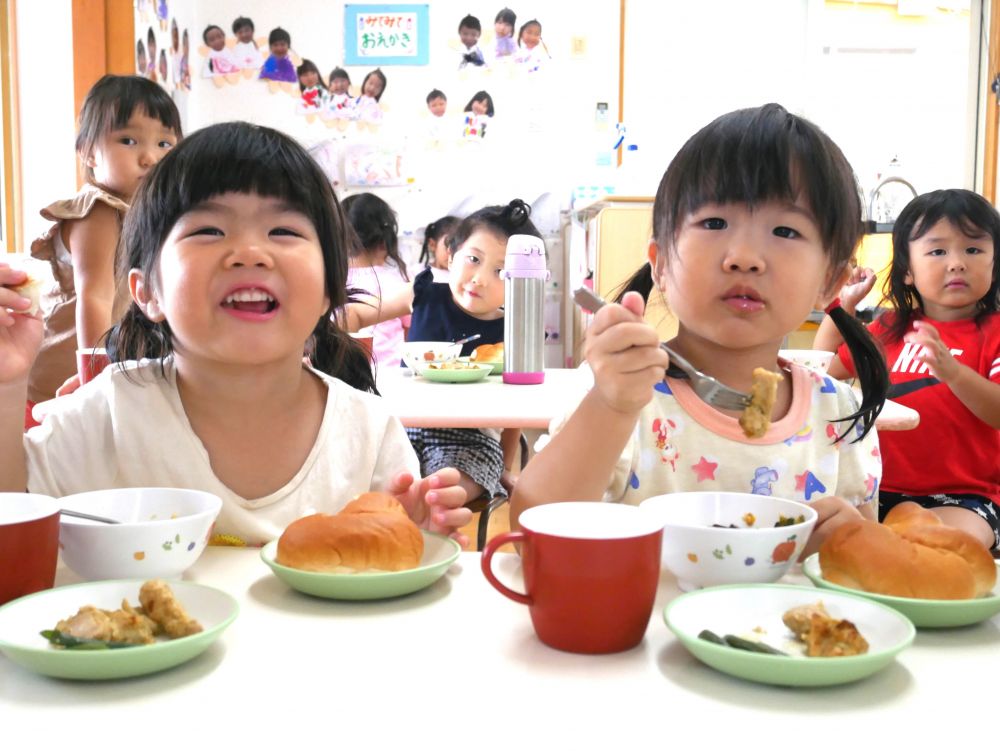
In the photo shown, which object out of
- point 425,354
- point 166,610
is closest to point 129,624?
point 166,610

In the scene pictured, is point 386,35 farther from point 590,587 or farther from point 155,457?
point 590,587

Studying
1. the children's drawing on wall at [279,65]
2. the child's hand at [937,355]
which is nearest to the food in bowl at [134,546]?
the child's hand at [937,355]

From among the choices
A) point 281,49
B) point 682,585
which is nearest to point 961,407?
point 682,585

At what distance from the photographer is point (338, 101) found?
4629 mm

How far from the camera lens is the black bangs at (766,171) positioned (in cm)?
104

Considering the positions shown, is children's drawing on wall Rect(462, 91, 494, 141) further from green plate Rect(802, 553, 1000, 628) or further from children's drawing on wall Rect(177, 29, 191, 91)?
green plate Rect(802, 553, 1000, 628)

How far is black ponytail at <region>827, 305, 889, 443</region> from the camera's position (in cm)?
114

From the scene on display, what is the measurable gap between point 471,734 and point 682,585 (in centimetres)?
31

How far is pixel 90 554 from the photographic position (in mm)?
689

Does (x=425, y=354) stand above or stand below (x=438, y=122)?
below

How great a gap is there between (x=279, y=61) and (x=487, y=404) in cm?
361

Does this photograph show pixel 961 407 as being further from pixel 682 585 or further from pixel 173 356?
pixel 173 356

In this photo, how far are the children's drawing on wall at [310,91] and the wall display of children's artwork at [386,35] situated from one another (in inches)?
7.1

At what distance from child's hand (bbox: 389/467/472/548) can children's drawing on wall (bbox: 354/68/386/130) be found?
4.01 meters
